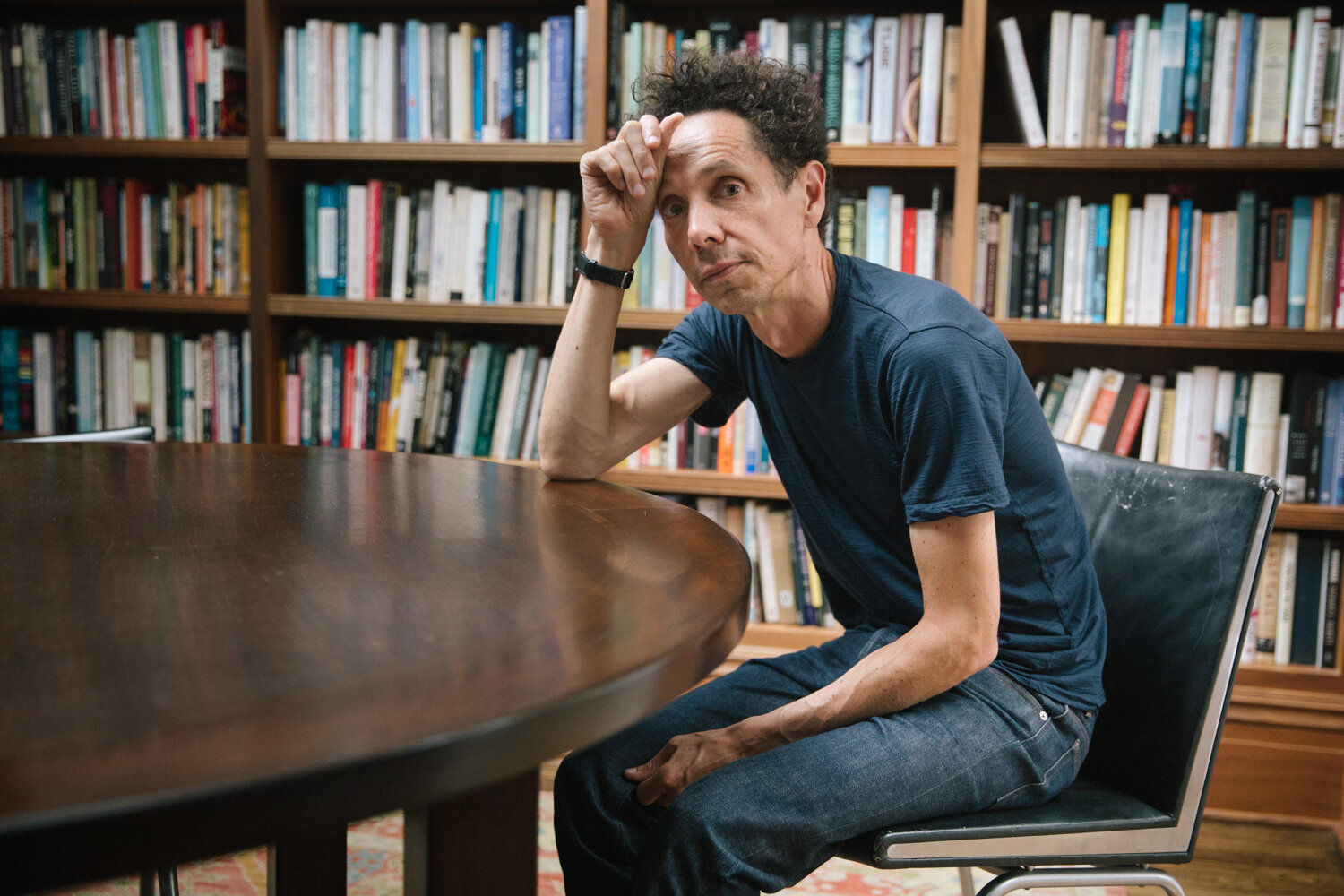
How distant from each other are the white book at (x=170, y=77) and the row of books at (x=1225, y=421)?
7.15 feet

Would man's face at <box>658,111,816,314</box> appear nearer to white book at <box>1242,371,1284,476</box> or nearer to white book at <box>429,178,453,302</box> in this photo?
white book at <box>429,178,453,302</box>

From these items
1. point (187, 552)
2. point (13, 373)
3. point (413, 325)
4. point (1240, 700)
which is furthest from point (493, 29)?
point (1240, 700)

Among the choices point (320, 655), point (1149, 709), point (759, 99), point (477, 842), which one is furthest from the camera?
point (759, 99)

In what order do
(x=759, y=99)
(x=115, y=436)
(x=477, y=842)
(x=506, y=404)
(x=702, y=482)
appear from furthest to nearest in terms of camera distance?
(x=506, y=404)
(x=702, y=482)
(x=115, y=436)
(x=759, y=99)
(x=477, y=842)

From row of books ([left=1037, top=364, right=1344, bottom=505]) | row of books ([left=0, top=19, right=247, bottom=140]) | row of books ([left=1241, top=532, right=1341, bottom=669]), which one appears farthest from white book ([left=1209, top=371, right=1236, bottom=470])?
row of books ([left=0, top=19, right=247, bottom=140])

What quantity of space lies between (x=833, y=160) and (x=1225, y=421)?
100 centimetres

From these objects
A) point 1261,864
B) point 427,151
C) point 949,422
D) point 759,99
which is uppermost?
point 427,151

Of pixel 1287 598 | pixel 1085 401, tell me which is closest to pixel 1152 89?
pixel 1085 401

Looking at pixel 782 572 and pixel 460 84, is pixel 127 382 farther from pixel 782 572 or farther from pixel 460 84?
pixel 782 572

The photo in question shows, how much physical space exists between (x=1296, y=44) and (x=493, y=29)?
66.2 inches

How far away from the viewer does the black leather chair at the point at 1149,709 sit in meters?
0.99

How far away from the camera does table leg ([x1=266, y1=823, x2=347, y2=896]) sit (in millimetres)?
1148

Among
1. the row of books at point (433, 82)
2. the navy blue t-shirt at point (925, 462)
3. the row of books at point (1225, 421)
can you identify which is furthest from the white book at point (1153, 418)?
the row of books at point (433, 82)

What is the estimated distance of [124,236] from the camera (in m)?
2.58
